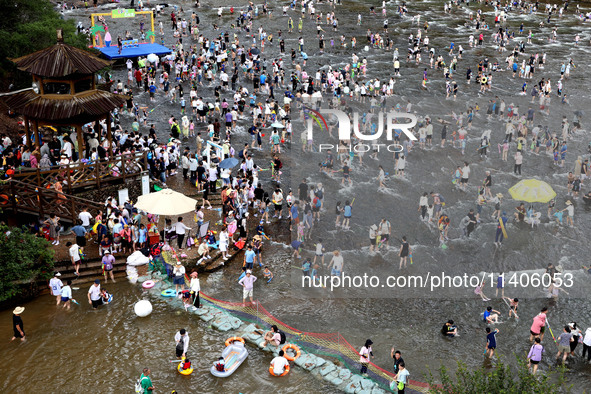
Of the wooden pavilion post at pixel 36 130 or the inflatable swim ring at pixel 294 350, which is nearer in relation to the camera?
the inflatable swim ring at pixel 294 350

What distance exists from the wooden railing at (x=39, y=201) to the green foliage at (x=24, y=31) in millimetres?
10788

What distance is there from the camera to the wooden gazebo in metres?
23.8

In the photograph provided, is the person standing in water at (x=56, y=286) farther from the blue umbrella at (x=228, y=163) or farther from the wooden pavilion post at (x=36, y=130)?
the blue umbrella at (x=228, y=163)

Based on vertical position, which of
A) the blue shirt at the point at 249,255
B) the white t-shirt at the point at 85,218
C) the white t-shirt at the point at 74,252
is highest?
the white t-shirt at the point at 85,218

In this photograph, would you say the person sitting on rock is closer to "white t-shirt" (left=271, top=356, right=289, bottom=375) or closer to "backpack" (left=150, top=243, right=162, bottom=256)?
"white t-shirt" (left=271, top=356, right=289, bottom=375)

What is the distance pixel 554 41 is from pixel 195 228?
45.1m

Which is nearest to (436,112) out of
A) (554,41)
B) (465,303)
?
(465,303)

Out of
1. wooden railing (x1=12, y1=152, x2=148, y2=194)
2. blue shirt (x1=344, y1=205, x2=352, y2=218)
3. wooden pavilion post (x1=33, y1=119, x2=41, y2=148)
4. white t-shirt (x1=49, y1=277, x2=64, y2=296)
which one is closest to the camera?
white t-shirt (x1=49, y1=277, x2=64, y2=296)

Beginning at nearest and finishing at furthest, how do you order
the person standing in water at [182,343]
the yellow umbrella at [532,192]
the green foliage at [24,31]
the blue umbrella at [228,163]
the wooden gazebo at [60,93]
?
the person standing in water at [182,343], the wooden gazebo at [60,93], the yellow umbrella at [532,192], the blue umbrella at [228,163], the green foliage at [24,31]

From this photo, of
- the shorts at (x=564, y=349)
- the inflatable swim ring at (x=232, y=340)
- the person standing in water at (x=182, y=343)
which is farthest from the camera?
the shorts at (x=564, y=349)

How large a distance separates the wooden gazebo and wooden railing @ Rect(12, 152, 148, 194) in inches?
41.0

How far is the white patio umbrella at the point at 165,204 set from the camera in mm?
22531

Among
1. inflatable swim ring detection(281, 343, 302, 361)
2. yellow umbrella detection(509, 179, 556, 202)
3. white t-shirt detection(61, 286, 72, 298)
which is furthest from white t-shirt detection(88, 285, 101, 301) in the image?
yellow umbrella detection(509, 179, 556, 202)

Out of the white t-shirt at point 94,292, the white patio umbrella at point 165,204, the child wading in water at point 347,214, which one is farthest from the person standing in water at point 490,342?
the white t-shirt at point 94,292
